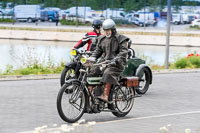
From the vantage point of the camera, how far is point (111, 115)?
1002 cm

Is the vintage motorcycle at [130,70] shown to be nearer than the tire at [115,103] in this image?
No

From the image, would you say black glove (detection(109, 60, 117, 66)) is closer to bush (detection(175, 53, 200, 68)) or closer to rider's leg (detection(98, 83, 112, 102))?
rider's leg (detection(98, 83, 112, 102))

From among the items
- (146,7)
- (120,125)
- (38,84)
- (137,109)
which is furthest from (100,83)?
(146,7)

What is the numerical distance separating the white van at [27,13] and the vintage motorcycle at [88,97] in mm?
54040

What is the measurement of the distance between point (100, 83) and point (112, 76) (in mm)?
227

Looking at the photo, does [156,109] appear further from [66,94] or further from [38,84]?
[38,84]

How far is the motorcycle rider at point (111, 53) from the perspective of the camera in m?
9.23

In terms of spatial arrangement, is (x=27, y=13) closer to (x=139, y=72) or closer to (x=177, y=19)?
(x=177, y=19)

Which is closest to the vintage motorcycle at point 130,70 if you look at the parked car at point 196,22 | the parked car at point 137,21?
the parked car at point 196,22

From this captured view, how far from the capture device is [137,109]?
35.4ft

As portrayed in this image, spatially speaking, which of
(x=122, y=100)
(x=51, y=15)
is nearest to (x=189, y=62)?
(x=122, y=100)

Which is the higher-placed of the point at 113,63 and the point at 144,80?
the point at 113,63

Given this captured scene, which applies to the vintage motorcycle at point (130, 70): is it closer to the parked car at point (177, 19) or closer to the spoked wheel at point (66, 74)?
the spoked wheel at point (66, 74)

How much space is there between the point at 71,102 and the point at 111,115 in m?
1.39
